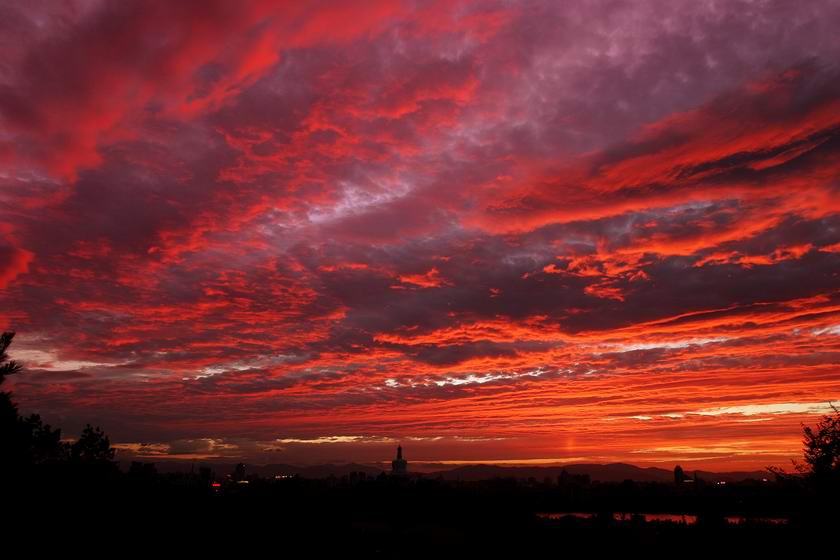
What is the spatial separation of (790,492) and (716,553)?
30.9 ft

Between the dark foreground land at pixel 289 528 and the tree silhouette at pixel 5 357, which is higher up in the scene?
the tree silhouette at pixel 5 357

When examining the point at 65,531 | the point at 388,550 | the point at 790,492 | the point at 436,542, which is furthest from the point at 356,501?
the point at 65,531

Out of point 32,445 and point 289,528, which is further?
point 289,528

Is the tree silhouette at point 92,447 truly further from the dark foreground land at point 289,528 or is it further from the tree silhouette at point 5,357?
the tree silhouette at point 5,357

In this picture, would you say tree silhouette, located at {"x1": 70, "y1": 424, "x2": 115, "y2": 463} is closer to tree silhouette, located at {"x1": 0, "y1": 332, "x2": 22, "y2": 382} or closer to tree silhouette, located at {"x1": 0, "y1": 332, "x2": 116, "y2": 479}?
tree silhouette, located at {"x1": 0, "y1": 332, "x2": 116, "y2": 479}

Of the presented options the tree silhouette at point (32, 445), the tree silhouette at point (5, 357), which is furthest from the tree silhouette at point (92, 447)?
the tree silhouette at point (5, 357)

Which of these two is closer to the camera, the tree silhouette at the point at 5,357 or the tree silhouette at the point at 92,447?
the tree silhouette at the point at 5,357

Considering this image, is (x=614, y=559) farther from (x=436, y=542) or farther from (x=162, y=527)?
(x=162, y=527)

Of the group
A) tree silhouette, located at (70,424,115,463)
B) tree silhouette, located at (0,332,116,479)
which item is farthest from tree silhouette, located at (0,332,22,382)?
tree silhouette, located at (70,424,115,463)

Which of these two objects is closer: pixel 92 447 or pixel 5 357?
pixel 5 357

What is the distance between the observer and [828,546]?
42.6 m

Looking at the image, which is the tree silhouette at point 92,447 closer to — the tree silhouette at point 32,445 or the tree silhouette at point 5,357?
the tree silhouette at point 32,445

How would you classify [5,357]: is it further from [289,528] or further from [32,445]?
[289,528]

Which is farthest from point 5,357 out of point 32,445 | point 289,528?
point 289,528
